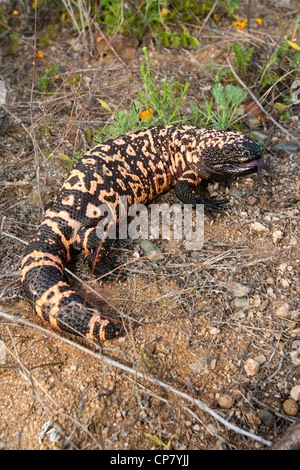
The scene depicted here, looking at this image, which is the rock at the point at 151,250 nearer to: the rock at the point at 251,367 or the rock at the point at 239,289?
the rock at the point at 239,289

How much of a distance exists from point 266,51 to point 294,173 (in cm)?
125

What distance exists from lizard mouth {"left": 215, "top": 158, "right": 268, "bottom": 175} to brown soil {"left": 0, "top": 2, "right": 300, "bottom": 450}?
6.2 inches

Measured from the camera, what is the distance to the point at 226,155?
247 cm

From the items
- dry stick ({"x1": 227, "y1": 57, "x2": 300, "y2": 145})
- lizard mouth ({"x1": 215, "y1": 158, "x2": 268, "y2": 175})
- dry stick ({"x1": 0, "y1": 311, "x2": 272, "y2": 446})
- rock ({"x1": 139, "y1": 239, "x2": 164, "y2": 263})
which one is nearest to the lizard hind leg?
rock ({"x1": 139, "y1": 239, "x2": 164, "y2": 263})

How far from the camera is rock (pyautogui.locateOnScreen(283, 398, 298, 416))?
5.21 ft

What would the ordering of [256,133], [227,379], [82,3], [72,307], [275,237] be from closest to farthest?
[227,379] < [72,307] < [275,237] < [256,133] < [82,3]

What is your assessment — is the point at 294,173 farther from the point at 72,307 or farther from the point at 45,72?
the point at 45,72

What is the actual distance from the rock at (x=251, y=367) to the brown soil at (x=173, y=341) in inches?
0.6

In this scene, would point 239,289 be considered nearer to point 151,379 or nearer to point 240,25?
point 151,379

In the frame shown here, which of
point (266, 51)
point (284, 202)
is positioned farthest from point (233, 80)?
point (284, 202)

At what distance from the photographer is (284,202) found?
2.46 meters

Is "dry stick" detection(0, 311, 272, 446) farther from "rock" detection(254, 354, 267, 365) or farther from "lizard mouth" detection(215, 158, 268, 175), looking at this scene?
"lizard mouth" detection(215, 158, 268, 175)
